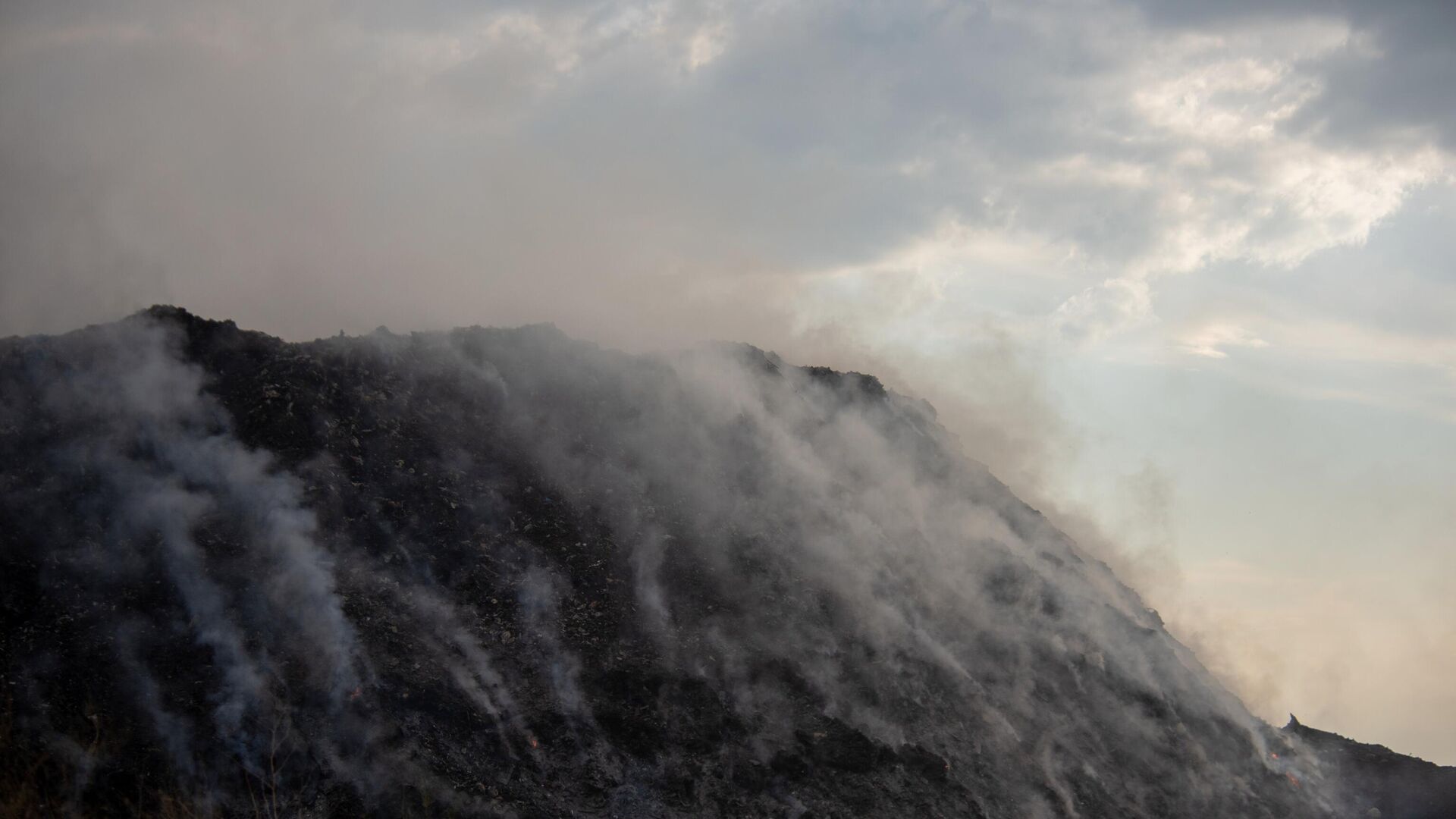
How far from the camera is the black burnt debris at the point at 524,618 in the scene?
40188 millimetres

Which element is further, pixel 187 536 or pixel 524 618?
pixel 524 618

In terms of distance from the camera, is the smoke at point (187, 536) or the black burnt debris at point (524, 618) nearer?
the black burnt debris at point (524, 618)

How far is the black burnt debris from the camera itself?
40188 millimetres

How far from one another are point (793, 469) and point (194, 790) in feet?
122

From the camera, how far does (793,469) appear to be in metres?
64.8

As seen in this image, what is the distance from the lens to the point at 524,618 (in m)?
48.7

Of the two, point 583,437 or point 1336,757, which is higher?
point 583,437

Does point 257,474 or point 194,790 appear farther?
point 257,474

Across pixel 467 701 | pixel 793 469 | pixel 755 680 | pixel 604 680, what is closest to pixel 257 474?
pixel 467 701

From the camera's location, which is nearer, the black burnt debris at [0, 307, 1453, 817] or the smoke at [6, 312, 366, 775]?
the black burnt debris at [0, 307, 1453, 817]

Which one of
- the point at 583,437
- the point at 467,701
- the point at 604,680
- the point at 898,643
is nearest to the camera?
the point at 467,701

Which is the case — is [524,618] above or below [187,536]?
below

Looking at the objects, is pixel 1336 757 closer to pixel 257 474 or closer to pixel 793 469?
pixel 793 469

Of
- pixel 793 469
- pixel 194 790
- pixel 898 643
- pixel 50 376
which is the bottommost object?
pixel 194 790
